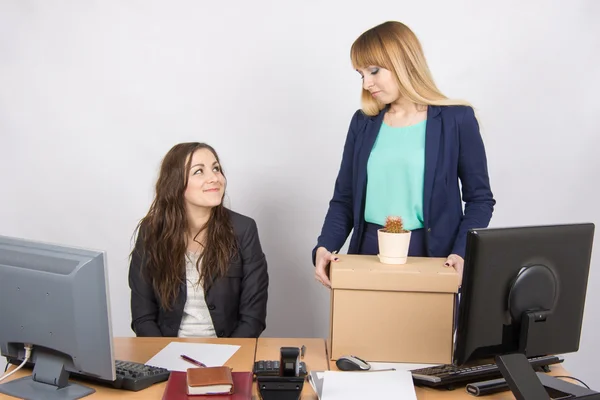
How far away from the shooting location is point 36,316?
1570 millimetres

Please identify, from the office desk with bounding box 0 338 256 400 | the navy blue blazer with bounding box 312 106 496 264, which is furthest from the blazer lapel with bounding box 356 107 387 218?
the office desk with bounding box 0 338 256 400

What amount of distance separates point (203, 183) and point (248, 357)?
32.2 inches

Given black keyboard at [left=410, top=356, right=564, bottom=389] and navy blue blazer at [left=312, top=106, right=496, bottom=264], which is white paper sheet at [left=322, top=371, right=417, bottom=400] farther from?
navy blue blazer at [left=312, top=106, right=496, bottom=264]

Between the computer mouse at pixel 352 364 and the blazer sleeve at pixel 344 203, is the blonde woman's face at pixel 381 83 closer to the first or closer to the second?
the blazer sleeve at pixel 344 203

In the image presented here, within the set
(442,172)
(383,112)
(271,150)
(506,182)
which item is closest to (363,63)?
(383,112)

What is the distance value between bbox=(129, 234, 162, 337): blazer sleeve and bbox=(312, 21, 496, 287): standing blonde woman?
27.3 inches

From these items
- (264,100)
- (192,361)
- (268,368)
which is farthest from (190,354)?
(264,100)

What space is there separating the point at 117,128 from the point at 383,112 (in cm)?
161

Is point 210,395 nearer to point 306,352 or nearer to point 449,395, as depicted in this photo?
point 306,352

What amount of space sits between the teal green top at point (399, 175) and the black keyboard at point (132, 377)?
951 mm

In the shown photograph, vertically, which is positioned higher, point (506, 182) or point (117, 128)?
point (117, 128)

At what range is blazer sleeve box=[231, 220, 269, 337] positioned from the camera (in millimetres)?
2467

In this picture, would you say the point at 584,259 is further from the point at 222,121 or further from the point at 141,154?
the point at 141,154

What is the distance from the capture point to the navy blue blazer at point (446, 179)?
2.18 meters
